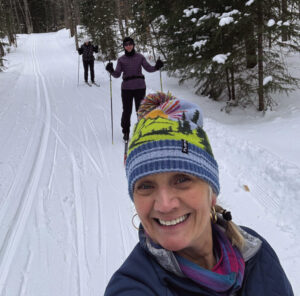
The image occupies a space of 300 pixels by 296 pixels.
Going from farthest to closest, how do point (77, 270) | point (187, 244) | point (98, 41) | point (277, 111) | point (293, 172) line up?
point (98, 41) → point (277, 111) → point (293, 172) → point (77, 270) → point (187, 244)

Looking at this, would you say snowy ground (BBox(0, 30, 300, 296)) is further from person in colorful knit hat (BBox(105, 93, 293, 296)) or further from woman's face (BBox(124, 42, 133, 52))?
woman's face (BBox(124, 42, 133, 52))

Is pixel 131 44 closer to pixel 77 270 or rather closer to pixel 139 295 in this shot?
pixel 77 270

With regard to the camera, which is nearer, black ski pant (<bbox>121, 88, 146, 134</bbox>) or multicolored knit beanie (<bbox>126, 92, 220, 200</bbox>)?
multicolored knit beanie (<bbox>126, 92, 220, 200</bbox>)

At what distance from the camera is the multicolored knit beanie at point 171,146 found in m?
1.36

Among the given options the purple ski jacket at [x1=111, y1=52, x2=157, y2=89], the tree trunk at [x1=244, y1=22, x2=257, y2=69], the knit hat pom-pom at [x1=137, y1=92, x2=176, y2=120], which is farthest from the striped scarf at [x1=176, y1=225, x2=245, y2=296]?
the tree trunk at [x1=244, y1=22, x2=257, y2=69]

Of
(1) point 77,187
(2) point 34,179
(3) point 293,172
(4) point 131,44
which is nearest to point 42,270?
(1) point 77,187

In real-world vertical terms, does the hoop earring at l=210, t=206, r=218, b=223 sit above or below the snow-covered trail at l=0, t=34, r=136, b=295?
above

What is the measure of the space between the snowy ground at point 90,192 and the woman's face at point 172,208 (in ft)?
6.62

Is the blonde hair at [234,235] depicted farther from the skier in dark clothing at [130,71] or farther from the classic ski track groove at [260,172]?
the skier in dark clothing at [130,71]

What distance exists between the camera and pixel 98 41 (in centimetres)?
2030

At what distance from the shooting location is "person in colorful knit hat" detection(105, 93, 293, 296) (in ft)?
4.06

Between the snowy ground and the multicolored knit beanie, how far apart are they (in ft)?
6.69

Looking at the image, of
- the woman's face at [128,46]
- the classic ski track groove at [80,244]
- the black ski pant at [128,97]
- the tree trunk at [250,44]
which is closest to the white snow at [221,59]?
the tree trunk at [250,44]

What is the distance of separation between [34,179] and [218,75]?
6.26 metres
